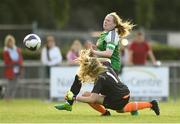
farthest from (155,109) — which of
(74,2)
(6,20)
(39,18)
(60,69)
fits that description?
(74,2)

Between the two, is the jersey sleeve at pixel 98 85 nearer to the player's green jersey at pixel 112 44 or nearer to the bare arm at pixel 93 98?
the bare arm at pixel 93 98

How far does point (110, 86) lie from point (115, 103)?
0.34 meters

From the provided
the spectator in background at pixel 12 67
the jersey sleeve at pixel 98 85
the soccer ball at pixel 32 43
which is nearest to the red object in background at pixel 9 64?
the spectator in background at pixel 12 67

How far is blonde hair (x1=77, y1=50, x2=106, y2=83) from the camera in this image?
16.9 metres

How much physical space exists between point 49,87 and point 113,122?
38.6ft

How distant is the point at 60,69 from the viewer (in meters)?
26.2

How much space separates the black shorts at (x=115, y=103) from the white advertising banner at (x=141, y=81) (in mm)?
9440

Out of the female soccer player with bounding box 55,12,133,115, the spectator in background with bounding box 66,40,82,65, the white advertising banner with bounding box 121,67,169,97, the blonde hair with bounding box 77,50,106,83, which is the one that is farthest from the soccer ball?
the white advertising banner with bounding box 121,67,169,97

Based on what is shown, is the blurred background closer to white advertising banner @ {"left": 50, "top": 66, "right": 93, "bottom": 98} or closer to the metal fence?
the metal fence

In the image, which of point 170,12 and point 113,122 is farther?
point 170,12

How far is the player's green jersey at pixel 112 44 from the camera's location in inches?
675

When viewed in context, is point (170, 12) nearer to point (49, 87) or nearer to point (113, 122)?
point (49, 87)

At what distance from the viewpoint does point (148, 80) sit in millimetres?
26469

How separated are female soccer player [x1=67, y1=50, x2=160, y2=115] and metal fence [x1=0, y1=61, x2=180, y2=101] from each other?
10.0 meters
